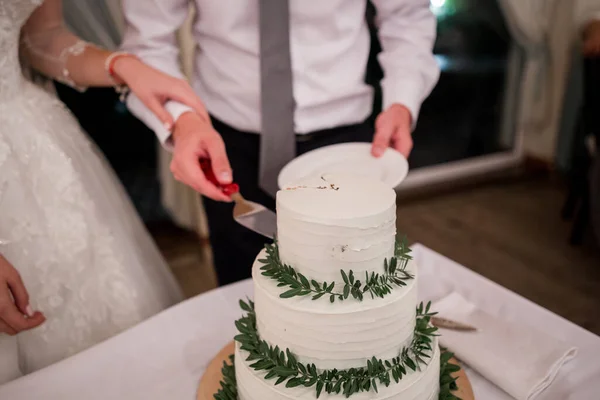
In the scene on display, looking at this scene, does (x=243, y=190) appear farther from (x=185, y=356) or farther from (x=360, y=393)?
(x=360, y=393)

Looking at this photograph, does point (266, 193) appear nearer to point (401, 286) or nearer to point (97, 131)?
point (401, 286)

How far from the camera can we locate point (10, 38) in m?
1.14

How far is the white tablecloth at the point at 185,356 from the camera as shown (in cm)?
90

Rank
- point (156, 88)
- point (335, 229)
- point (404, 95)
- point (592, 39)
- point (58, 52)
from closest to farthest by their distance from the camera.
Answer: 1. point (335, 229)
2. point (156, 88)
3. point (58, 52)
4. point (404, 95)
5. point (592, 39)

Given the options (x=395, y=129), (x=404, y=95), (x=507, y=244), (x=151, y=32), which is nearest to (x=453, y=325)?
(x=395, y=129)

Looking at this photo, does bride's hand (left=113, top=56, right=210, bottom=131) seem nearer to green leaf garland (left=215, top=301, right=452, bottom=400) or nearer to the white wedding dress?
the white wedding dress

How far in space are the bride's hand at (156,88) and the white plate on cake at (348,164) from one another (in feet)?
0.71

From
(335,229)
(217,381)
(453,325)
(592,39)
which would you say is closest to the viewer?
(335,229)

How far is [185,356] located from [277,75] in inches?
25.2

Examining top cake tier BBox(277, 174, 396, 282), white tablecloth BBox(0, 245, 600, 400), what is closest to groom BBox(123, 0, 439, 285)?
white tablecloth BBox(0, 245, 600, 400)

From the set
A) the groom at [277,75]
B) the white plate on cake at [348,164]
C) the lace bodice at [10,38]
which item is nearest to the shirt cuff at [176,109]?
the groom at [277,75]

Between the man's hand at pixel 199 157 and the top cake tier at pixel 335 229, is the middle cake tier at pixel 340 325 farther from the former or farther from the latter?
the man's hand at pixel 199 157

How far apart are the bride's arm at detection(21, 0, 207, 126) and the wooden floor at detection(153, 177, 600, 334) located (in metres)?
1.58

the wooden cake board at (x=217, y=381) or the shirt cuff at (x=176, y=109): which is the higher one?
the shirt cuff at (x=176, y=109)
